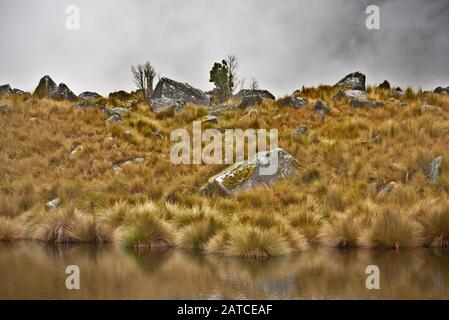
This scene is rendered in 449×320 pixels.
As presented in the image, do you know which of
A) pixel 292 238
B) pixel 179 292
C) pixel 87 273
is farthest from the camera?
pixel 292 238

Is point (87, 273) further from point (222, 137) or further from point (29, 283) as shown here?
point (222, 137)

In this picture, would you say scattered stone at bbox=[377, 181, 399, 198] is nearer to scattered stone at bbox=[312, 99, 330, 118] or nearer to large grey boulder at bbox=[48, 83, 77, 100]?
scattered stone at bbox=[312, 99, 330, 118]

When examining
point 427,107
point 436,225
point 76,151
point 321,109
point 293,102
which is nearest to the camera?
point 436,225

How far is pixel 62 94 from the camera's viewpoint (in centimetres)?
2362

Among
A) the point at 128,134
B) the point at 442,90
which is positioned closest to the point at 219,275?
the point at 128,134

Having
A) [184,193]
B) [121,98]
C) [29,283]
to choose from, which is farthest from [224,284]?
[121,98]

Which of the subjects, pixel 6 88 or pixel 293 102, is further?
pixel 6 88

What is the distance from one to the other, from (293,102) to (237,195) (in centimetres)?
1075

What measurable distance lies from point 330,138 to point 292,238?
9.13 meters

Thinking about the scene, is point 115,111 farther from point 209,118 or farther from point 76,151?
point 76,151

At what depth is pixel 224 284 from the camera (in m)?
4.98

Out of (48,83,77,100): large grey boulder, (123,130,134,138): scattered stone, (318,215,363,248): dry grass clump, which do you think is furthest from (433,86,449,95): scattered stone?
(48,83,77,100): large grey boulder

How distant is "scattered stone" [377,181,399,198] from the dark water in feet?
13.0

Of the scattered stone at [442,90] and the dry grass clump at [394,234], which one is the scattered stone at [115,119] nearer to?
the dry grass clump at [394,234]
